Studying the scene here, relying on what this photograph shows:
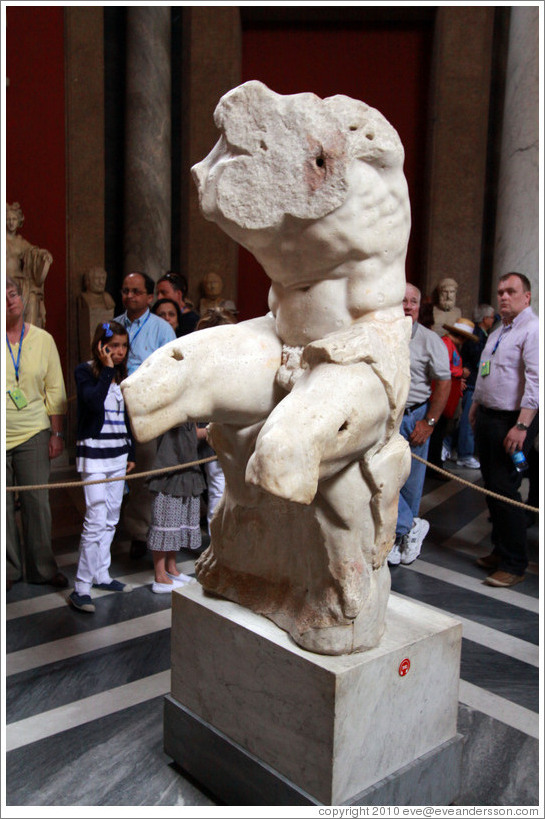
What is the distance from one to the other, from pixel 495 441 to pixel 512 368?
17.1 inches

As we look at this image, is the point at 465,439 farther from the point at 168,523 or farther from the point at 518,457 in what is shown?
the point at 168,523

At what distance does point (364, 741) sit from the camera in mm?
1963

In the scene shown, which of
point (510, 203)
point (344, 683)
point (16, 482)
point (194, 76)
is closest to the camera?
point (344, 683)

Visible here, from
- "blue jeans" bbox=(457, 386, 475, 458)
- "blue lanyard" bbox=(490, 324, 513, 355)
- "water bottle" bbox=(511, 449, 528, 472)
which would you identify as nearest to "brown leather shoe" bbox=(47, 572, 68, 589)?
"water bottle" bbox=(511, 449, 528, 472)

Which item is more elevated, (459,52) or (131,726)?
(459,52)

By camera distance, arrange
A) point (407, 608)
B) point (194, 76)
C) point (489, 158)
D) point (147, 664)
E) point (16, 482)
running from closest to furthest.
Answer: point (407, 608) → point (147, 664) → point (16, 482) → point (194, 76) → point (489, 158)

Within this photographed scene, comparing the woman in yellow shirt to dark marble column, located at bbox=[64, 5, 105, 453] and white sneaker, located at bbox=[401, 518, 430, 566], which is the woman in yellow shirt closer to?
white sneaker, located at bbox=[401, 518, 430, 566]

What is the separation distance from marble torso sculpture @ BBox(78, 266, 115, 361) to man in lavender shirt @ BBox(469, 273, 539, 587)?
4.13 meters

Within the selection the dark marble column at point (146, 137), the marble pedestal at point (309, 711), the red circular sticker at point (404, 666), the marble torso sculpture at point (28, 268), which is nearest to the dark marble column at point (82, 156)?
the dark marble column at point (146, 137)

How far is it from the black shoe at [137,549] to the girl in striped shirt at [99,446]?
572 millimetres

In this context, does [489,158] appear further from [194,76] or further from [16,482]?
[16,482]

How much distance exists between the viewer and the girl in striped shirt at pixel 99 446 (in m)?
3.63

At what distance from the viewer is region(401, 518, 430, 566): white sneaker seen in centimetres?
438

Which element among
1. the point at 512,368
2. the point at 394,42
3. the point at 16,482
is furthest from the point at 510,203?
the point at 16,482
